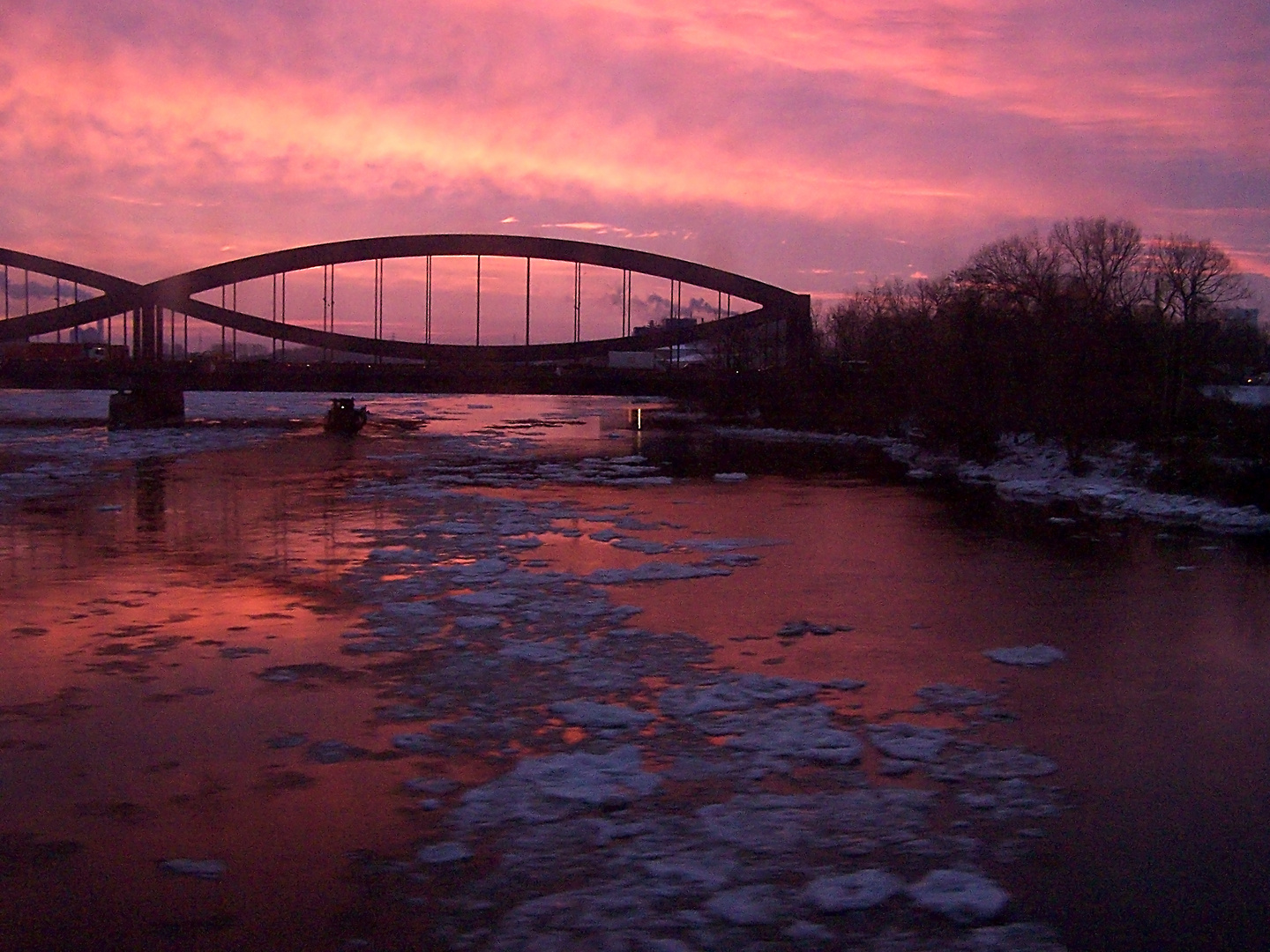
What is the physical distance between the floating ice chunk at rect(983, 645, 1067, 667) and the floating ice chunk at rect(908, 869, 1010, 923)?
5.24 metres

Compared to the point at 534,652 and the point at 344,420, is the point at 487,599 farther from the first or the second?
the point at 344,420

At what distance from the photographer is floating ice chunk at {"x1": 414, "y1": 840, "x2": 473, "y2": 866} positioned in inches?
252

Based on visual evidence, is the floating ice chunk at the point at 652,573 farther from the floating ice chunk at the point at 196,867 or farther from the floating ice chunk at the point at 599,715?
the floating ice chunk at the point at 196,867

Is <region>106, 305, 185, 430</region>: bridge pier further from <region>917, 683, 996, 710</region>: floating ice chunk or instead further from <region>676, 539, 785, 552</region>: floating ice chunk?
<region>917, 683, 996, 710</region>: floating ice chunk

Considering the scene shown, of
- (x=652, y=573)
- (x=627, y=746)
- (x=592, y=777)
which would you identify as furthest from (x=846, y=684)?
(x=652, y=573)

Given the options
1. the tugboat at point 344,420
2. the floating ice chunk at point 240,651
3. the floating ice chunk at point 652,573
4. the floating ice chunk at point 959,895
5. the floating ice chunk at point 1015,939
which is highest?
the tugboat at point 344,420

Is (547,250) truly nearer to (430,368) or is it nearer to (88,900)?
(430,368)

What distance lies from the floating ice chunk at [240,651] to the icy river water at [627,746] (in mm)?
84

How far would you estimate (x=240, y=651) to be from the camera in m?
11.1

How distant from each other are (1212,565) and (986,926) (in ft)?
47.2

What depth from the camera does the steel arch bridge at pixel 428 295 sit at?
8275 centimetres

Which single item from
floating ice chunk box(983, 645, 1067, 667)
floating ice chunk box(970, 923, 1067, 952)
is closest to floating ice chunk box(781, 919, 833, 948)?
floating ice chunk box(970, 923, 1067, 952)

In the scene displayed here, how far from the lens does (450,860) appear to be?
21.0ft

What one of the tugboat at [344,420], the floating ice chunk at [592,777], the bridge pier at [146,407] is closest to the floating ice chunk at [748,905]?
the floating ice chunk at [592,777]
